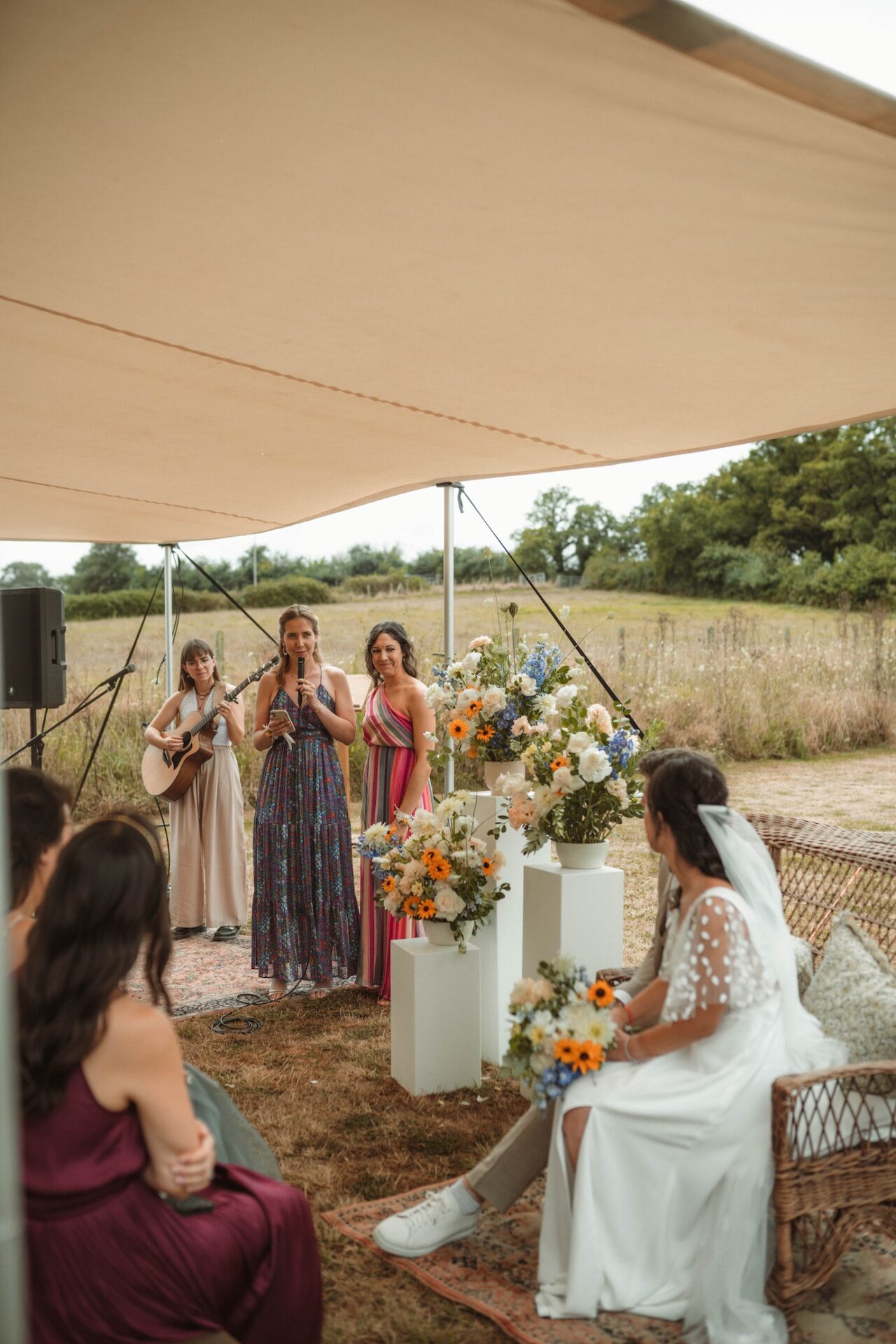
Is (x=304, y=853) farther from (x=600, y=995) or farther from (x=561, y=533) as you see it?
(x=561, y=533)

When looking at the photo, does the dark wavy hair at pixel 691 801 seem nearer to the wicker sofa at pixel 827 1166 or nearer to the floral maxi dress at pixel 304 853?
the wicker sofa at pixel 827 1166

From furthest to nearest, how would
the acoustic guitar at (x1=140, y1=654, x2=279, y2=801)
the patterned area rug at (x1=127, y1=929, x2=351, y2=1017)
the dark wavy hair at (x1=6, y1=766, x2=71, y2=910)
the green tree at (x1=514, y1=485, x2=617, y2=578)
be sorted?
the green tree at (x1=514, y1=485, x2=617, y2=578)
the acoustic guitar at (x1=140, y1=654, x2=279, y2=801)
the patterned area rug at (x1=127, y1=929, x2=351, y2=1017)
the dark wavy hair at (x1=6, y1=766, x2=71, y2=910)

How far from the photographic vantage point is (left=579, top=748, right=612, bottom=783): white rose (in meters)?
3.59

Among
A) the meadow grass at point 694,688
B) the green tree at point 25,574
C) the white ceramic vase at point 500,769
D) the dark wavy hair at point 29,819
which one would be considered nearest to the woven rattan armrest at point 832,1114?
the dark wavy hair at point 29,819

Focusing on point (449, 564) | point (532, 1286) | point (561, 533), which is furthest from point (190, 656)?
point (561, 533)

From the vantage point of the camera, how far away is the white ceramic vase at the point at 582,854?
3807 millimetres

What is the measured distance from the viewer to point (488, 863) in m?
3.94

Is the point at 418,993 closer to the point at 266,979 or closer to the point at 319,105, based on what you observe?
the point at 266,979

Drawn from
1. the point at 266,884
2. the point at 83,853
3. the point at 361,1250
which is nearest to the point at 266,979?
the point at 266,884

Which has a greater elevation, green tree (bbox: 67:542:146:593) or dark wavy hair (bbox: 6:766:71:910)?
green tree (bbox: 67:542:146:593)

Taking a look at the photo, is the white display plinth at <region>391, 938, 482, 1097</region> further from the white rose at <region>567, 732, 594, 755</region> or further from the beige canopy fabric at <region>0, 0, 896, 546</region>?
the beige canopy fabric at <region>0, 0, 896, 546</region>

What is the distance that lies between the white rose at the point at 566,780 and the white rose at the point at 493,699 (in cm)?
52

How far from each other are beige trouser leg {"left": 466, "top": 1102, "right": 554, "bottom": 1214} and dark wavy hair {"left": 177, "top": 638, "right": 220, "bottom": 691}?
357 centimetres

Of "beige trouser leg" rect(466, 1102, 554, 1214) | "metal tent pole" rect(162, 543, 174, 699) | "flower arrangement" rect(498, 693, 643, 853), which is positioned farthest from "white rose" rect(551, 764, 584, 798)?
"metal tent pole" rect(162, 543, 174, 699)
